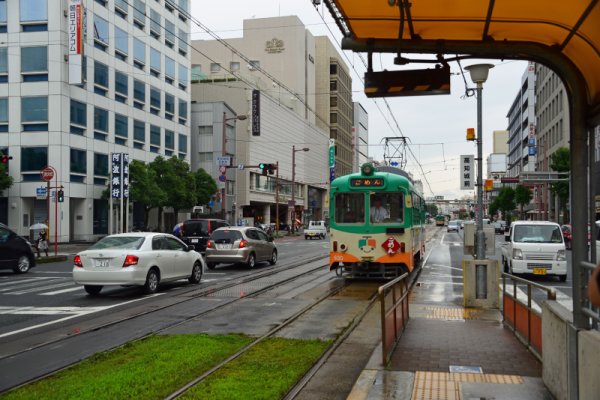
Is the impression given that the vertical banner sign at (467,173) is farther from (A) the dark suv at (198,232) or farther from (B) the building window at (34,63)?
(B) the building window at (34,63)

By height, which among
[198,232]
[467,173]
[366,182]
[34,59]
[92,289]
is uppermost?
[34,59]

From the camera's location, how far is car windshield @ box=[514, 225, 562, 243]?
1898 cm

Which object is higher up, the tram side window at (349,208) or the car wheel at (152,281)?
the tram side window at (349,208)

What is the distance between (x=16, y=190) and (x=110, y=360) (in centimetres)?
3649

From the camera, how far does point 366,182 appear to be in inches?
652

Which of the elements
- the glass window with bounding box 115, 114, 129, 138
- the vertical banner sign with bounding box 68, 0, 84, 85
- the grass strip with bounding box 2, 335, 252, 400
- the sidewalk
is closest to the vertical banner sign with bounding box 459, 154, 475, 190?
the sidewalk

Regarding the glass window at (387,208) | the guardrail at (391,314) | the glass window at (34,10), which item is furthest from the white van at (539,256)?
the glass window at (34,10)

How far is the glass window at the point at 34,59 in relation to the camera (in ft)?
130

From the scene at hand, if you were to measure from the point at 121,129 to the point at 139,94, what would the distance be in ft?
14.7

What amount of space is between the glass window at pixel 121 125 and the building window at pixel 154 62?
6.73m

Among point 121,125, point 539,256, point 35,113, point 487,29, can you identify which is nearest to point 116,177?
point 35,113

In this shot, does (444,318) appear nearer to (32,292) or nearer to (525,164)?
(32,292)

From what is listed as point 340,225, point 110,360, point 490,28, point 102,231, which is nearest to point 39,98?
point 102,231

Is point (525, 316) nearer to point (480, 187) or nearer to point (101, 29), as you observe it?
point (480, 187)
